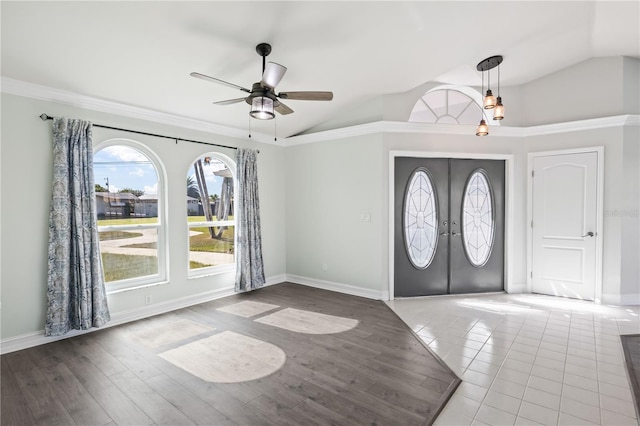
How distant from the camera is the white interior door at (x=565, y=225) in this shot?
14.9 ft

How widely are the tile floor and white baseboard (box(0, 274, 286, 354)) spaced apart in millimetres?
2605

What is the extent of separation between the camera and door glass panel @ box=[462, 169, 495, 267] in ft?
16.2

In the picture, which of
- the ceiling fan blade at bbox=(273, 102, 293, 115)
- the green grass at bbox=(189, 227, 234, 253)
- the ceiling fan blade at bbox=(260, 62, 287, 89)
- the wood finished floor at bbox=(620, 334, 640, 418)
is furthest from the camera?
the green grass at bbox=(189, 227, 234, 253)

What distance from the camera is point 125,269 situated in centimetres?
392

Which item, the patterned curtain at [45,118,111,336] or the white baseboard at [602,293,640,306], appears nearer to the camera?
the patterned curtain at [45,118,111,336]

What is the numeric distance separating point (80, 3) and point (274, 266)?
4.31 metres

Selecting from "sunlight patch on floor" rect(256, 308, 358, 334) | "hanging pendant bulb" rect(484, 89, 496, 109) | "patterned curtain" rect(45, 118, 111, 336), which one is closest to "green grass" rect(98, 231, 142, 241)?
"patterned curtain" rect(45, 118, 111, 336)

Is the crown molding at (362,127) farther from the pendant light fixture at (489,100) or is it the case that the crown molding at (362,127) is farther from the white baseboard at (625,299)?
the white baseboard at (625,299)

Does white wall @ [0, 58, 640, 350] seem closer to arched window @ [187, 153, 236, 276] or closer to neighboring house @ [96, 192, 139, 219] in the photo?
arched window @ [187, 153, 236, 276]

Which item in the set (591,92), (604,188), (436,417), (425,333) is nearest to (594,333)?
(425,333)

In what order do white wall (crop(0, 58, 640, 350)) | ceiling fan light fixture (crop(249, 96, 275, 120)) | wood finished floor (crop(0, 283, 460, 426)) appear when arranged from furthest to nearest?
white wall (crop(0, 58, 640, 350)) < ceiling fan light fixture (crop(249, 96, 275, 120)) < wood finished floor (crop(0, 283, 460, 426))

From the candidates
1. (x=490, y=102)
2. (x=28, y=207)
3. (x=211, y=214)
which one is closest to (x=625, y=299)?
(x=490, y=102)

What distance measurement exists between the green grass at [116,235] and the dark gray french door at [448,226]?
367cm

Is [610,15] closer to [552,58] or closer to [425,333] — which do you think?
[552,58]
